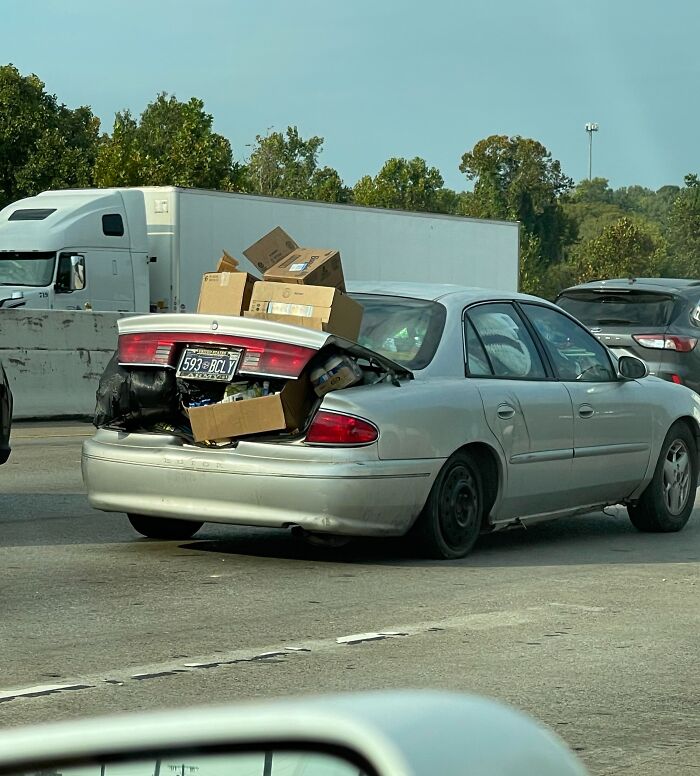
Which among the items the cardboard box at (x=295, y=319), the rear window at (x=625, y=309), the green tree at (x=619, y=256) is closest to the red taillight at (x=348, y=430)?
the cardboard box at (x=295, y=319)

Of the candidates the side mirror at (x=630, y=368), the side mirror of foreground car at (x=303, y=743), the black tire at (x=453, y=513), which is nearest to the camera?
the side mirror of foreground car at (x=303, y=743)

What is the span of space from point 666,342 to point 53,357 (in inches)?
341

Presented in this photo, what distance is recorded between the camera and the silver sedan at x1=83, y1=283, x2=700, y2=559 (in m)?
7.86

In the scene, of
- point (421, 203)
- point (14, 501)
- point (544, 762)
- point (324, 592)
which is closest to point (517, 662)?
point (324, 592)

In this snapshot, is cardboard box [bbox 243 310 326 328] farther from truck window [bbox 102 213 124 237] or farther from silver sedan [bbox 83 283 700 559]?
truck window [bbox 102 213 124 237]

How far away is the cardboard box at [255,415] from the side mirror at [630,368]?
251 centimetres

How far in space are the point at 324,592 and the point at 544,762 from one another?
6.19 m

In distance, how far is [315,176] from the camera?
332 ft

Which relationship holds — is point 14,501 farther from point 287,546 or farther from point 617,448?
point 617,448

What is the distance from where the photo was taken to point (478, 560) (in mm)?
8586

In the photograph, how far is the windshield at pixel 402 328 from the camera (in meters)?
8.47

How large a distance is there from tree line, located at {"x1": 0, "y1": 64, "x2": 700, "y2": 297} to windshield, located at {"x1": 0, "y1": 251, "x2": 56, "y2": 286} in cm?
A: 3203

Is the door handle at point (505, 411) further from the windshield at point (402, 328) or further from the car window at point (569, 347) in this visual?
the car window at point (569, 347)

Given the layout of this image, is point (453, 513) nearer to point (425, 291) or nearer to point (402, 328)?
point (402, 328)
